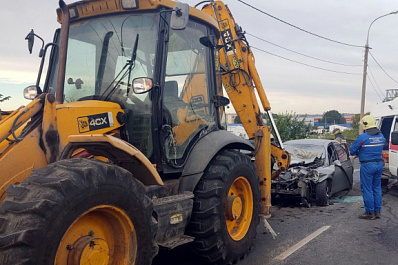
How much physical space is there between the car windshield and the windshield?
616 centimetres

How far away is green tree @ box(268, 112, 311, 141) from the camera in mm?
21888

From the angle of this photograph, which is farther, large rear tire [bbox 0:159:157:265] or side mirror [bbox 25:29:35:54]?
side mirror [bbox 25:29:35:54]

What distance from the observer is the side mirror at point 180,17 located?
164 inches

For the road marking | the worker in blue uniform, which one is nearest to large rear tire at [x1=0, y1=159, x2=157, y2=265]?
the road marking

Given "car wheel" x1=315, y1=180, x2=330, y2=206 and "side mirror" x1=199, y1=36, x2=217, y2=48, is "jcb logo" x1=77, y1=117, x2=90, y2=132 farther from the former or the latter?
"car wheel" x1=315, y1=180, x2=330, y2=206

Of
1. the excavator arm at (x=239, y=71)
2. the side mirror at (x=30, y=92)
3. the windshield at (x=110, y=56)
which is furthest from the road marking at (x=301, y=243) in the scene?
the side mirror at (x=30, y=92)

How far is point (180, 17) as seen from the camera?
4.19 m

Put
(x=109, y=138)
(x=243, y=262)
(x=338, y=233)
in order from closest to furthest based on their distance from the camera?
(x=109, y=138)
(x=243, y=262)
(x=338, y=233)

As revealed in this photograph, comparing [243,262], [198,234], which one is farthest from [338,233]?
[198,234]

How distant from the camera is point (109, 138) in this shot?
353cm

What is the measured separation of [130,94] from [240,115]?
288 centimetres

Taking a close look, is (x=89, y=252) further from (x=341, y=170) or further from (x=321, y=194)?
(x=341, y=170)

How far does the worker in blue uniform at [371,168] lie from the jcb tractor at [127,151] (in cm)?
252

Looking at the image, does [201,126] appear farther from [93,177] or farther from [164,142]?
[93,177]
